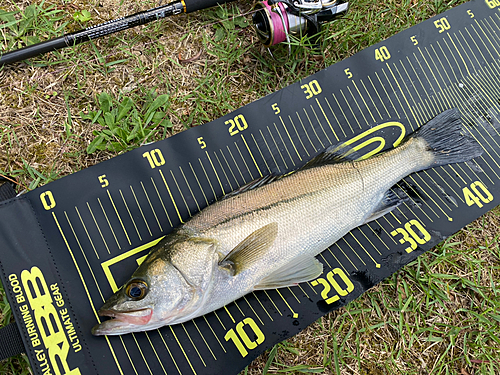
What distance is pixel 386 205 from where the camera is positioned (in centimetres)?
268

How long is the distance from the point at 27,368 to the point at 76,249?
909mm

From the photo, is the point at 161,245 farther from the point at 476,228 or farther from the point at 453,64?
the point at 453,64

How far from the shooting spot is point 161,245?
7.66 feet

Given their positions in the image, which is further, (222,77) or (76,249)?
(222,77)

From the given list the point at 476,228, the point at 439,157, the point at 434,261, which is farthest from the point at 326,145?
the point at 476,228

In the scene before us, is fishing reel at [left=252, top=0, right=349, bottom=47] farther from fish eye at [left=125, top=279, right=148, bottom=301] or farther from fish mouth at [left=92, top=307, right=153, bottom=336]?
fish mouth at [left=92, top=307, right=153, bottom=336]

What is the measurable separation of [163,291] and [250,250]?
2.09 feet

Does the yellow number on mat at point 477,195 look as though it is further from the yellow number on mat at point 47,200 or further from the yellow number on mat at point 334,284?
the yellow number on mat at point 47,200

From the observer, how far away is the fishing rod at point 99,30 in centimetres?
278

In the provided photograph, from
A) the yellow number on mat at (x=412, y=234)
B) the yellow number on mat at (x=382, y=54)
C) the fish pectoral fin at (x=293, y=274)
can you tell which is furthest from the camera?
the yellow number on mat at (x=382, y=54)

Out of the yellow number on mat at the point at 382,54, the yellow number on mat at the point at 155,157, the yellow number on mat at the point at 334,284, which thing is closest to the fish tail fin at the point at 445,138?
the yellow number on mat at the point at 382,54

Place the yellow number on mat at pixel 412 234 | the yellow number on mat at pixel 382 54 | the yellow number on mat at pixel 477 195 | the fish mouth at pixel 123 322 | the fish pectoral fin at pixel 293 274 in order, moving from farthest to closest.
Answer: the yellow number on mat at pixel 382 54, the yellow number on mat at pixel 477 195, the yellow number on mat at pixel 412 234, the fish pectoral fin at pixel 293 274, the fish mouth at pixel 123 322

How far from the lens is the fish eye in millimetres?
2135

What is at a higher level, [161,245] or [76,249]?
[76,249]
